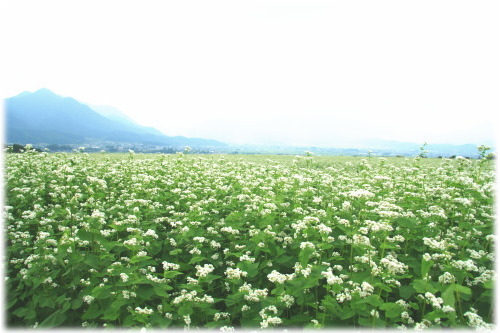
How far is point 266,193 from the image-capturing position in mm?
8320

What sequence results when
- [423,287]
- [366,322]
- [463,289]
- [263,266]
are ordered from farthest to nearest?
[263,266] < [423,287] < [366,322] < [463,289]

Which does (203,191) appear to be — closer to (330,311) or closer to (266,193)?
(266,193)

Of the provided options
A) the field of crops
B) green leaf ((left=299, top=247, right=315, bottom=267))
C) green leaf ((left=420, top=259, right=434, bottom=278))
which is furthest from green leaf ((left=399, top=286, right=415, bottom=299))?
green leaf ((left=299, top=247, right=315, bottom=267))

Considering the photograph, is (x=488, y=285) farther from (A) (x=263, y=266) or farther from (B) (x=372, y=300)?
(A) (x=263, y=266)

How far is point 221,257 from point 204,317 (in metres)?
1.92

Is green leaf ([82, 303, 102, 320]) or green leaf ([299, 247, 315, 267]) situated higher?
green leaf ([299, 247, 315, 267])

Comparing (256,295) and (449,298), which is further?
(256,295)

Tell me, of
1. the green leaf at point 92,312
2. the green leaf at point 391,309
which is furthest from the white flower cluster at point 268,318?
the green leaf at point 92,312

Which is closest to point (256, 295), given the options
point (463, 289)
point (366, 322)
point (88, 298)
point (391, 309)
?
point (366, 322)

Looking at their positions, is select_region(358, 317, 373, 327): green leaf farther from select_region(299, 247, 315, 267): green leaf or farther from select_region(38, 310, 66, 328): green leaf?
select_region(38, 310, 66, 328): green leaf

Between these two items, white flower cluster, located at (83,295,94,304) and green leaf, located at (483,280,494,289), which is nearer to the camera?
green leaf, located at (483,280,494,289)

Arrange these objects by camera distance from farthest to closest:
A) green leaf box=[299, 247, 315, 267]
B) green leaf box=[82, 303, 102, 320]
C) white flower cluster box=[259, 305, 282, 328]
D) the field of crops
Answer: green leaf box=[82, 303, 102, 320] < green leaf box=[299, 247, 315, 267] < the field of crops < white flower cluster box=[259, 305, 282, 328]

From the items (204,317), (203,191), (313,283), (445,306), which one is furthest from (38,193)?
(445,306)

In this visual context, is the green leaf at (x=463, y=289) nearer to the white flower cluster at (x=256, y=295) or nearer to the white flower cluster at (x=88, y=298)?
the white flower cluster at (x=256, y=295)
